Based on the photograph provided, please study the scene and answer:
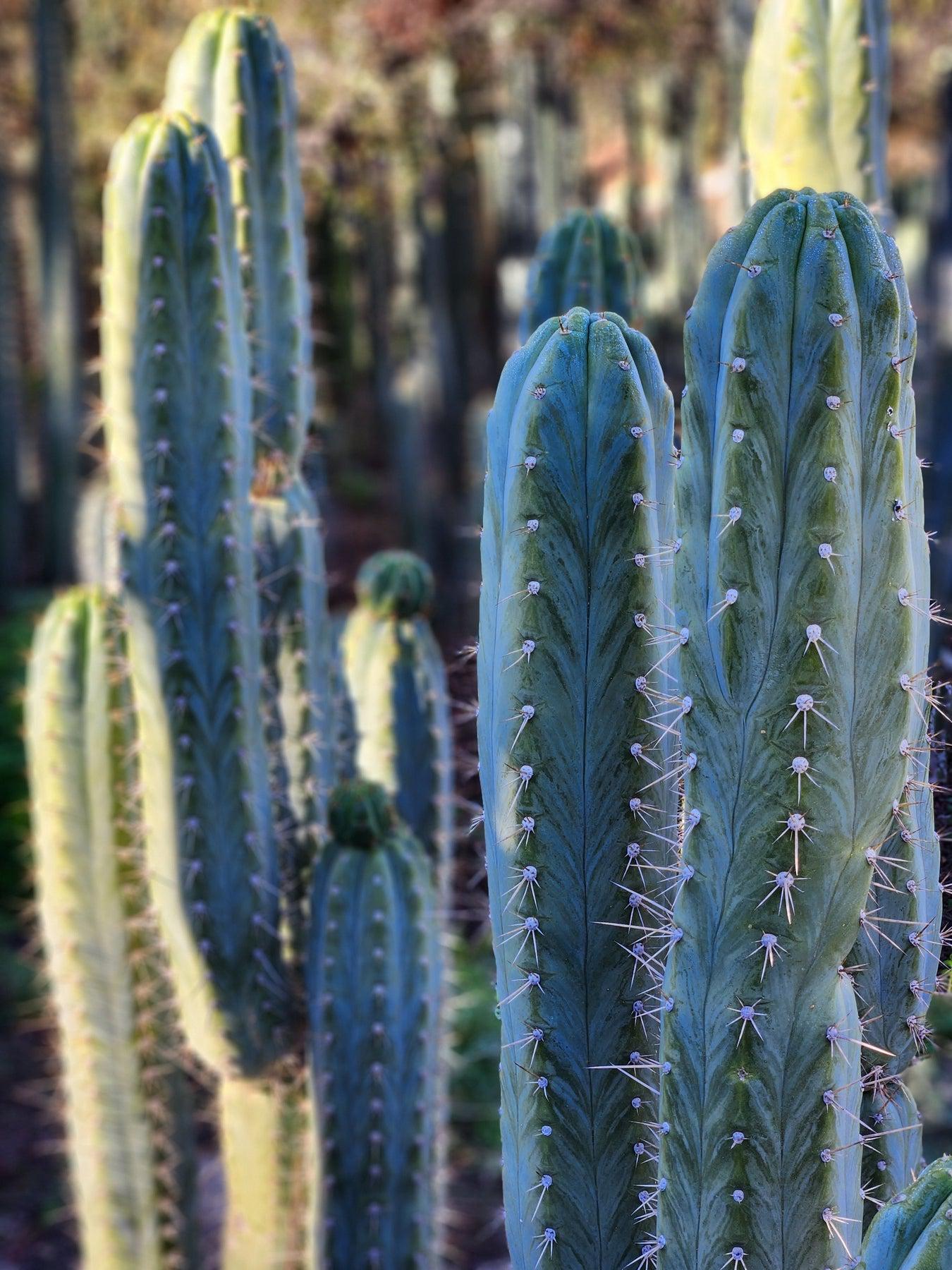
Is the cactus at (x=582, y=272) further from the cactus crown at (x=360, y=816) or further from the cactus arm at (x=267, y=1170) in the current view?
the cactus arm at (x=267, y=1170)

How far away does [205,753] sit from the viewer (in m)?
3.34

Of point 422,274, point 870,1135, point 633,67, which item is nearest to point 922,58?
point 633,67

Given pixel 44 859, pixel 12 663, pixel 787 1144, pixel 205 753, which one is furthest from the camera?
pixel 12 663

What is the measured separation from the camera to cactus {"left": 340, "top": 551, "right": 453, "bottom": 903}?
3947mm

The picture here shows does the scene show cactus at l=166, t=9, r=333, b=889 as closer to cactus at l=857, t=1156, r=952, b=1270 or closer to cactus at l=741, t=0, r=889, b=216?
cactus at l=741, t=0, r=889, b=216

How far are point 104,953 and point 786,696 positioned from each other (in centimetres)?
278

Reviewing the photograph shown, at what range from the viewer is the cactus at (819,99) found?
343 centimetres

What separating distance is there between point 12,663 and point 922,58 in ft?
33.9

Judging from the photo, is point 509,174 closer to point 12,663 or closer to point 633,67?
point 633,67

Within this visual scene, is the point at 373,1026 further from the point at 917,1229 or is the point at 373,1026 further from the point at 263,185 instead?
the point at 263,185

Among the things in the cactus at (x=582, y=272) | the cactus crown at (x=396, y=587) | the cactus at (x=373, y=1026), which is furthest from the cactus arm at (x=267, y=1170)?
the cactus at (x=582, y=272)

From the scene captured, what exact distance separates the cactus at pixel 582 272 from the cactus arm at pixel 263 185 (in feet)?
2.11

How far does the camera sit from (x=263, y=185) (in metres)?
3.65

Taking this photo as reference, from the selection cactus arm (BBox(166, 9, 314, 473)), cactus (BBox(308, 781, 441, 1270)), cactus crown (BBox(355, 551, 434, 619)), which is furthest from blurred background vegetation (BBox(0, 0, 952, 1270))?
cactus arm (BBox(166, 9, 314, 473))
